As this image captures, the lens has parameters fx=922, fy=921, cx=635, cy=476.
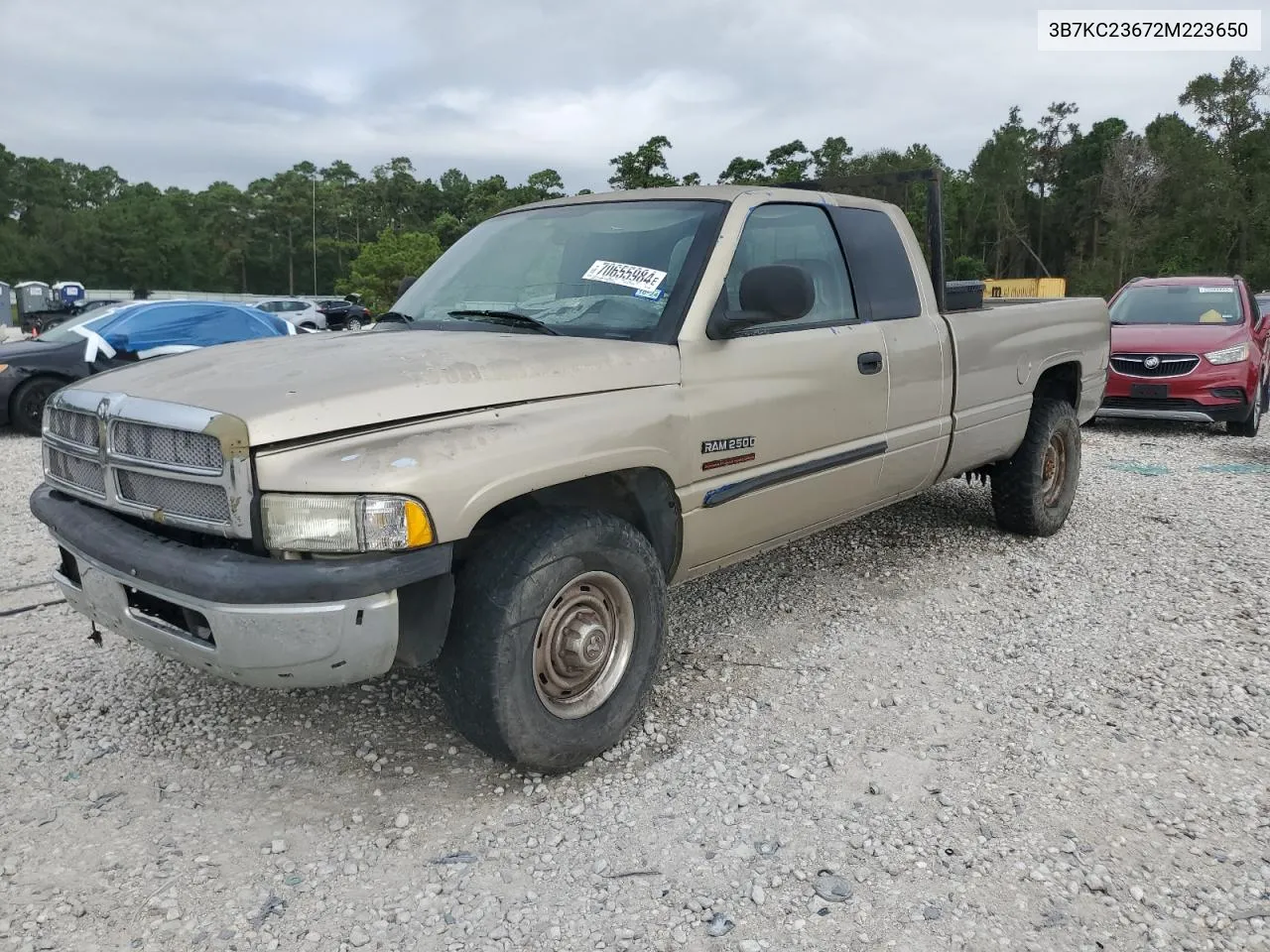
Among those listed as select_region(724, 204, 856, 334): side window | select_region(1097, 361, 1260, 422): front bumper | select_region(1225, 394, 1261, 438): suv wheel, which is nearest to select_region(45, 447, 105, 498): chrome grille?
select_region(724, 204, 856, 334): side window

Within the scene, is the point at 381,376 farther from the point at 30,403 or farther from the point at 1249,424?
the point at 1249,424

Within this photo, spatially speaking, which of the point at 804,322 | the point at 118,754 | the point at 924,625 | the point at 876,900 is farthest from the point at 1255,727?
the point at 118,754

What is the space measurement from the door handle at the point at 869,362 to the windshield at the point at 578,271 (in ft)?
2.92

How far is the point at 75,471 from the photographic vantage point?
2951 mm

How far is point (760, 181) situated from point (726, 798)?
49.6 ft

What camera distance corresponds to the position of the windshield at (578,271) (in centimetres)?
329

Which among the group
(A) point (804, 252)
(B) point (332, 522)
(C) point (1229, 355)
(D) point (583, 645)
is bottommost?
(D) point (583, 645)

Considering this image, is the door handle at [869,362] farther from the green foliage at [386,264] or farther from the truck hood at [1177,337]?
the green foliage at [386,264]

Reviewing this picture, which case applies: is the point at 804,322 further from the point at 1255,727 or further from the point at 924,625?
the point at 1255,727

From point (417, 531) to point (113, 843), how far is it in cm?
127

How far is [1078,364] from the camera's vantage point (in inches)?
222

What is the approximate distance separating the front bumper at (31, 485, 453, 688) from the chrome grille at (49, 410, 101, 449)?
314mm

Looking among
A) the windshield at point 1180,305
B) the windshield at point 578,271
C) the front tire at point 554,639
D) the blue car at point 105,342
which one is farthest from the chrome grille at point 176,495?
the windshield at point 1180,305

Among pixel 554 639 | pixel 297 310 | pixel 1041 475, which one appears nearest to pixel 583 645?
pixel 554 639
